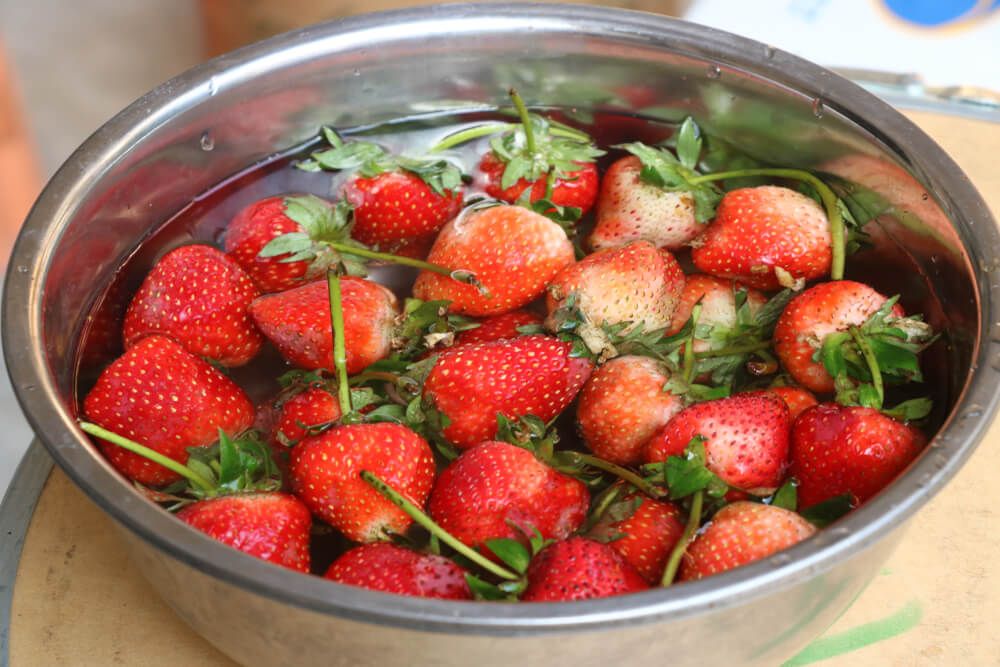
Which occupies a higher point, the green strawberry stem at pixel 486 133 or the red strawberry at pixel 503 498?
the green strawberry stem at pixel 486 133

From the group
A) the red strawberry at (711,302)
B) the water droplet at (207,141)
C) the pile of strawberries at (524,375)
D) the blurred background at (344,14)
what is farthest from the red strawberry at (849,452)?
the blurred background at (344,14)

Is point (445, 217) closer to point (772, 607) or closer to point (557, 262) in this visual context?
point (557, 262)

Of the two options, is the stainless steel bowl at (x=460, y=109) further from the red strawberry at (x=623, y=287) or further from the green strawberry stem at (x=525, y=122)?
the red strawberry at (x=623, y=287)

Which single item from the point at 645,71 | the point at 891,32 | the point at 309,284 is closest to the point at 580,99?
the point at 645,71

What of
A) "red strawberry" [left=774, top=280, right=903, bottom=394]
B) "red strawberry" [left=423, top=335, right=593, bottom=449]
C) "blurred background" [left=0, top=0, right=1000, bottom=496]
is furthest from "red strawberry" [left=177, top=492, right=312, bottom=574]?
"blurred background" [left=0, top=0, right=1000, bottom=496]

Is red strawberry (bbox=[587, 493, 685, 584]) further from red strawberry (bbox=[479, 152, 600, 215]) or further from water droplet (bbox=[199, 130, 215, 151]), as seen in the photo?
water droplet (bbox=[199, 130, 215, 151])

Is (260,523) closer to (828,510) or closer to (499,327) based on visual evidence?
(499,327)
